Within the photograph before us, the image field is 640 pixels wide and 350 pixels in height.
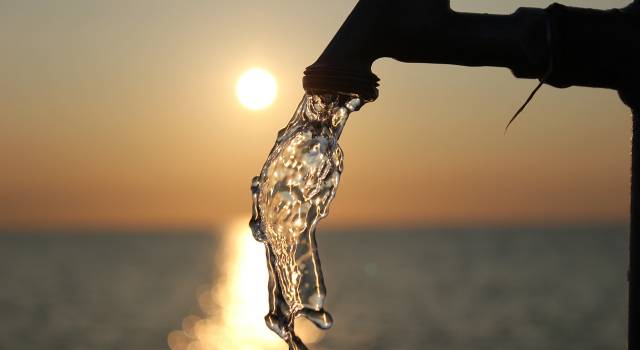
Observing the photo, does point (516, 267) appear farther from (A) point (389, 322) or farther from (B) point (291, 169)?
(B) point (291, 169)

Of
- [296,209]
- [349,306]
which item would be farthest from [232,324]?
[296,209]

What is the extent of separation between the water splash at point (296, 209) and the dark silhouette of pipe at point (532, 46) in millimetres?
439

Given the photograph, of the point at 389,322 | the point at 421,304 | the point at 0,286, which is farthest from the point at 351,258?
the point at 389,322

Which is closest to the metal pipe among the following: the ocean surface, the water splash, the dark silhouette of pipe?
the dark silhouette of pipe

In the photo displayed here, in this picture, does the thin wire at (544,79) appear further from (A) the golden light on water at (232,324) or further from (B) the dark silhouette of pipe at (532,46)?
(A) the golden light on water at (232,324)

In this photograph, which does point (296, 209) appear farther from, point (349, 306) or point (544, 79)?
point (349, 306)

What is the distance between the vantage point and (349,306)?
2264 inches

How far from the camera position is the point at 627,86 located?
2.29 meters

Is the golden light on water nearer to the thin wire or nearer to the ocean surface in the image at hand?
the ocean surface

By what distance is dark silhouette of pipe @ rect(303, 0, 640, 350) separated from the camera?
7.29 feet

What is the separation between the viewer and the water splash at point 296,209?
2814mm

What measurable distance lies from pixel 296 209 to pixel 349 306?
55.3 metres

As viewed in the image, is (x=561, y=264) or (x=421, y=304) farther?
(x=561, y=264)

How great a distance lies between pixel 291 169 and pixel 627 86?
1.10m
